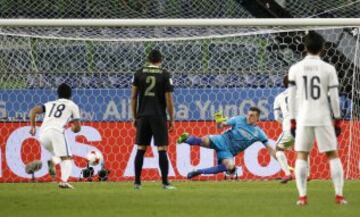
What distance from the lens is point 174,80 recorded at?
68.0 ft

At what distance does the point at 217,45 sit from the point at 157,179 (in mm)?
2794

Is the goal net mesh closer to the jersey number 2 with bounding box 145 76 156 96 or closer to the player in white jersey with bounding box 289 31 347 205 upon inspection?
the jersey number 2 with bounding box 145 76 156 96

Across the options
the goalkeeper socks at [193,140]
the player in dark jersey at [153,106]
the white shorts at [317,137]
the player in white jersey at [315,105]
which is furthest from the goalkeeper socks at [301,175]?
the goalkeeper socks at [193,140]

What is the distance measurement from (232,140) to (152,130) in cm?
394

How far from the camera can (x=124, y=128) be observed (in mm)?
20078

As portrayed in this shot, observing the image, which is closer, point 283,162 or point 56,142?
point 56,142

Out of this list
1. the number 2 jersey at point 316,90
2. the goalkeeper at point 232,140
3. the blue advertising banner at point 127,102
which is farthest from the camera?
the blue advertising banner at point 127,102

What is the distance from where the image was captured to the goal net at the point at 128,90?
19969 mm

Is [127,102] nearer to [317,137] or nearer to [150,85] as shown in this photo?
[150,85]

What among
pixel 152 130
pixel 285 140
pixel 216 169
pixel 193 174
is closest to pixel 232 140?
pixel 216 169

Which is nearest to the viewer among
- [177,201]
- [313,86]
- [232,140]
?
[313,86]

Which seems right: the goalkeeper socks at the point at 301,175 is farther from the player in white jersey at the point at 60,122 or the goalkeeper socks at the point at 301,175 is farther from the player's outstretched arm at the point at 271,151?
the player's outstretched arm at the point at 271,151

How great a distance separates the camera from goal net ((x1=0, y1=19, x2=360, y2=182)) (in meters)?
20.0

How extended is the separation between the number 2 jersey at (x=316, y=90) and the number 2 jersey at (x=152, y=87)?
12.2 feet
